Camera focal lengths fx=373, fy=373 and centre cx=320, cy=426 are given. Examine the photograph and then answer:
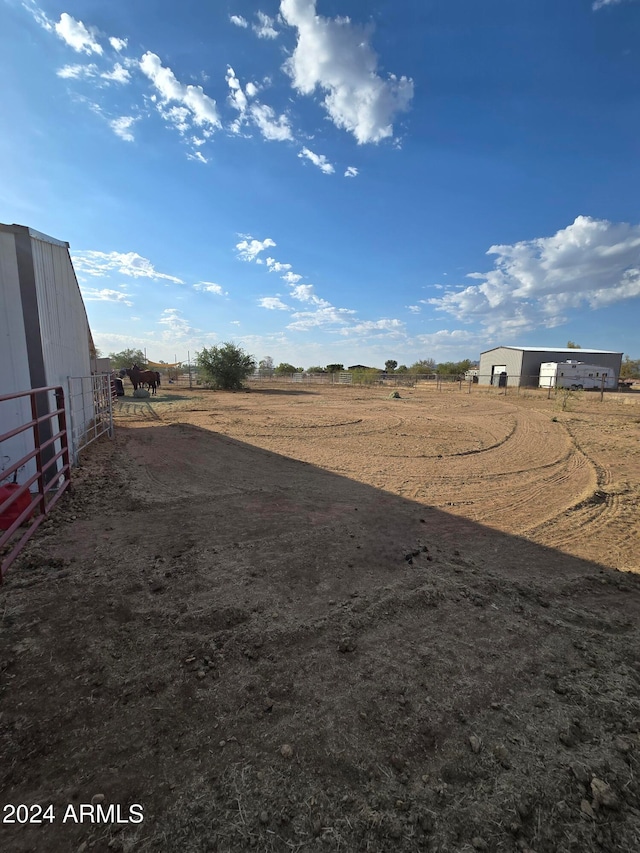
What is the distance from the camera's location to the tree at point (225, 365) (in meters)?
37.4

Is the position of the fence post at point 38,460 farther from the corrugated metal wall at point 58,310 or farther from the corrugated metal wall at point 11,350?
the corrugated metal wall at point 58,310

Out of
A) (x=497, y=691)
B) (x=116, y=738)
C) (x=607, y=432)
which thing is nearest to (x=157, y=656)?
(x=116, y=738)

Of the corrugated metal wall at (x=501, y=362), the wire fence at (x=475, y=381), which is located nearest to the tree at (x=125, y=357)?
the wire fence at (x=475, y=381)

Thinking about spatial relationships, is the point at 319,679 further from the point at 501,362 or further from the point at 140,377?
the point at 501,362

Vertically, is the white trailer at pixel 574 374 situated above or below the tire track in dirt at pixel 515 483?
above

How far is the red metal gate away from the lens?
3715 mm

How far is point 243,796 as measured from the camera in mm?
1724

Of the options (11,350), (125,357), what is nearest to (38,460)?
(11,350)

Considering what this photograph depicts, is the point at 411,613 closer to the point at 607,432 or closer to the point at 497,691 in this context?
the point at 497,691

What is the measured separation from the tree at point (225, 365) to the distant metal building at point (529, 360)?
2933 cm

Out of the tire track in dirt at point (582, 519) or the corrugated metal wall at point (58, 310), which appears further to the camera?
the corrugated metal wall at point (58, 310)

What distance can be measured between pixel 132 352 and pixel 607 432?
8743 centimetres

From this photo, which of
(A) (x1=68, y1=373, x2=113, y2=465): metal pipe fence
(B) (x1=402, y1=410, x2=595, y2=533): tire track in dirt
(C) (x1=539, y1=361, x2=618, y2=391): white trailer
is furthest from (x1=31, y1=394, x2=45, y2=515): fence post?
(C) (x1=539, y1=361, x2=618, y2=391): white trailer

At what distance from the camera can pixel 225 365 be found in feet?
122
